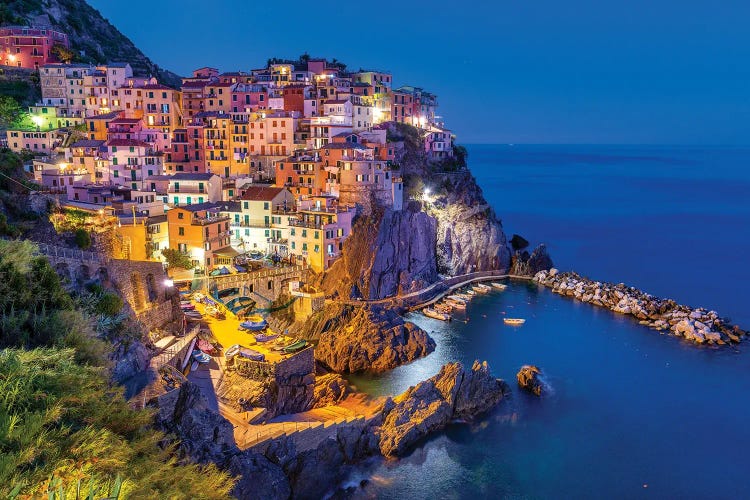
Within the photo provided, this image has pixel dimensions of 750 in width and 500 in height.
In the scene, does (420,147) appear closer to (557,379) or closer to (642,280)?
(642,280)

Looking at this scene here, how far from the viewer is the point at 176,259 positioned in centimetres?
3341

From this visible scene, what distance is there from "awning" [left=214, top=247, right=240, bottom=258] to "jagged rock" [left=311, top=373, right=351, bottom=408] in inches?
440

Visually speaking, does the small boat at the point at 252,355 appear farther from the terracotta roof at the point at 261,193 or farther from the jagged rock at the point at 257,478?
the terracotta roof at the point at 261,193

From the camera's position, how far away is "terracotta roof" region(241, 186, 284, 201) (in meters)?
38.0

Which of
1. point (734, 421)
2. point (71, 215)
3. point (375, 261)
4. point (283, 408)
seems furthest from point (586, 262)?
point (71, 215)

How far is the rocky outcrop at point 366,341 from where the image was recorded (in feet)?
98.3

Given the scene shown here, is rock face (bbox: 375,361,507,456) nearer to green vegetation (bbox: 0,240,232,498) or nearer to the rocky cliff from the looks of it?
the rocky cliff

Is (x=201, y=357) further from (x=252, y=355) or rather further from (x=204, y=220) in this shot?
(x=204, y=220)

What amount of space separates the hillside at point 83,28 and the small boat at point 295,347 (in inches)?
2017

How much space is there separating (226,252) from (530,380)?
1913cm

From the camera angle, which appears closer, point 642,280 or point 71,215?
point 71,215

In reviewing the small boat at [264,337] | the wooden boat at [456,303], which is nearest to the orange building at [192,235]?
the small boat at [264,337]

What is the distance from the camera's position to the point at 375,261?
38438 millimetres

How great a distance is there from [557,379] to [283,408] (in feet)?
47.2
